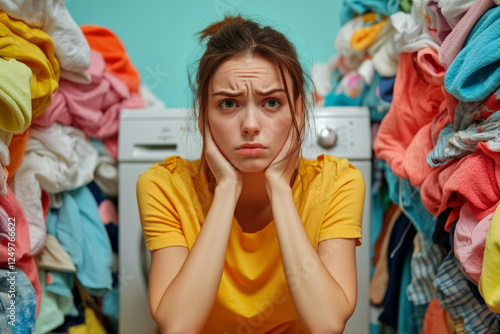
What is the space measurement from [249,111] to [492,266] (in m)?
0.47

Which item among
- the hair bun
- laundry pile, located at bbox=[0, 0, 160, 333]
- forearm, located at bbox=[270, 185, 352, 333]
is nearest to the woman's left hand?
forearm, located at bbox=[270, 185, 352, 333]

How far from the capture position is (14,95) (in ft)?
2.74

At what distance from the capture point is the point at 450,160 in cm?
91

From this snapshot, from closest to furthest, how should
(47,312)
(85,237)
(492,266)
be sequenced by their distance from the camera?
(492,266), (47,312), (85,237)

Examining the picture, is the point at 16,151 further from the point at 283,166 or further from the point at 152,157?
the point at 283,166

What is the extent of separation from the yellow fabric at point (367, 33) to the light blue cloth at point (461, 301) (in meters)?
0.65

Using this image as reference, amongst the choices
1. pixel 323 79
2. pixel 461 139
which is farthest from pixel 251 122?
pixel 323 79

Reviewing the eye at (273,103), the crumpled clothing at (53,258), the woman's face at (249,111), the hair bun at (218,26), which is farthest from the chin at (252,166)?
the crumpled clothing at (53,258)

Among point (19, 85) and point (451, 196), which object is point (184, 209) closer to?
point (19, 85)

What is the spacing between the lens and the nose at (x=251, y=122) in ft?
2.88

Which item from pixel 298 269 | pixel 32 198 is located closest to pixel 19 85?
pixel 32 198

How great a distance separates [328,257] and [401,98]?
471 millimetres

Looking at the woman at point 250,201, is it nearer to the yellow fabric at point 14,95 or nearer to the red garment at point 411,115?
the red garment at point 411,115

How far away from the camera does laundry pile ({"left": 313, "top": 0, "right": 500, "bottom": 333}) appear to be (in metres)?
0.78
